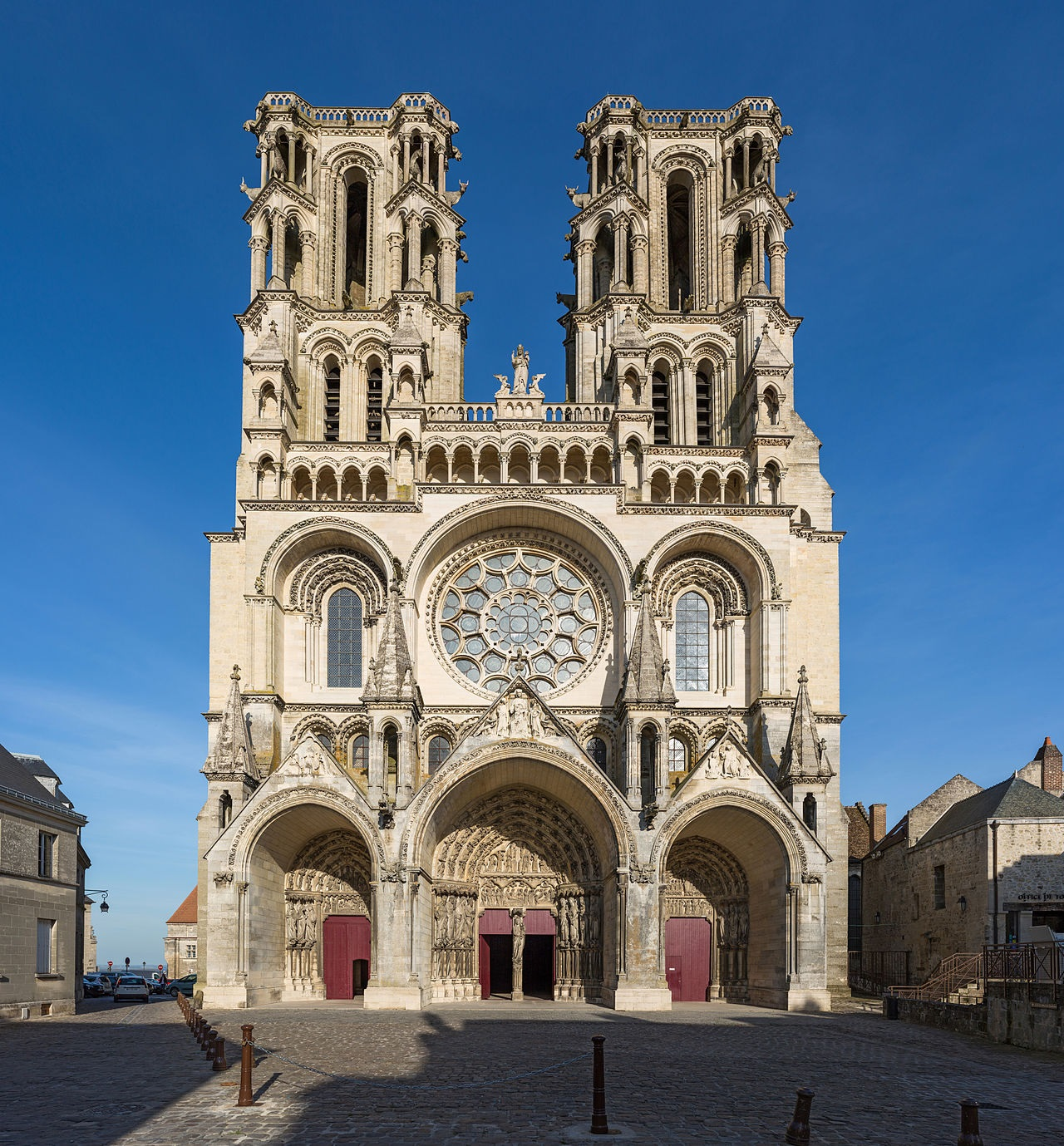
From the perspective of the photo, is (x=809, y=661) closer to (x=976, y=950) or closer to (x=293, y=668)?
(x=976, y=950)

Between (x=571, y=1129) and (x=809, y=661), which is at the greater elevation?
(x=809, y=661)

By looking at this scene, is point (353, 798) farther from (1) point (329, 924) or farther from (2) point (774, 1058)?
(2) point (774, 1058)

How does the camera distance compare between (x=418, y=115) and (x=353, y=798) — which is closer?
(x=353, y=798)

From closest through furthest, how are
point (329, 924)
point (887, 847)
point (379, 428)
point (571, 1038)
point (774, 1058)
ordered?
point (774, 1058) → point (571, 1038) → point (329, 924) → point (379, 428) → point (887, 847)

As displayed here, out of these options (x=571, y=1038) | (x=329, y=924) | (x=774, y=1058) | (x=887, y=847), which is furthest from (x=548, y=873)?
(x=887, y=847)

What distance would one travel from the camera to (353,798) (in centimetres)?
2675

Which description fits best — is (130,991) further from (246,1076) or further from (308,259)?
(246,1076)

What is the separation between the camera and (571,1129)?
11.1 metres

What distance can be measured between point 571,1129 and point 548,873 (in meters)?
19.4

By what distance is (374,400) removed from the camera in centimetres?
3619

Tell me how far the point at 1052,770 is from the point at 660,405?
58.3 ft

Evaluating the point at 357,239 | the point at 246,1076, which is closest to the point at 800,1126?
the point at 246,1076

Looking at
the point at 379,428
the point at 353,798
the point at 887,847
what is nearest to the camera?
the point at 353,798

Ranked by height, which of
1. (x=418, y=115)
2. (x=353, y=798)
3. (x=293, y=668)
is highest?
(x=418, y=115)
